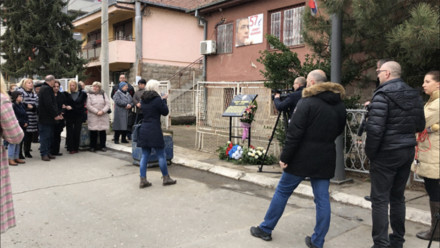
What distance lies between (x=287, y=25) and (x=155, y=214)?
9456mm

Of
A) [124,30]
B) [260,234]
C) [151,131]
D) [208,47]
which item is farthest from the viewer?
[124,30]

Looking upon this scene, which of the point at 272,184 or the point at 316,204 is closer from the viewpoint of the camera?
the point at 316,204

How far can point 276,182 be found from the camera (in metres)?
6.04

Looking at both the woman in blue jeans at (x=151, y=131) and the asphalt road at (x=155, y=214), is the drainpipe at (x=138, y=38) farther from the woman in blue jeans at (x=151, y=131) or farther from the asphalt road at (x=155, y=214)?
the woman in blue jeans at (x=151, y=131)

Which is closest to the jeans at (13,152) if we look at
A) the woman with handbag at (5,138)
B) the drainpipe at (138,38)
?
the woman with handbag at (5,138)

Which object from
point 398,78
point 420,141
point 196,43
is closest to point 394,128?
point 398,78

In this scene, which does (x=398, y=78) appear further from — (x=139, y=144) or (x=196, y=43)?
(x=196, y=43)

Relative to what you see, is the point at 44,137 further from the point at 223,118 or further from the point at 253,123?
the point at 253,123

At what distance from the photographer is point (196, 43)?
824 inches

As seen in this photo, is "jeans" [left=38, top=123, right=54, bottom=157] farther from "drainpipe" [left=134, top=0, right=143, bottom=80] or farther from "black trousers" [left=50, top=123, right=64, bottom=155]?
"drainpipe" [left=134, top=0, right=143, bottom=80]

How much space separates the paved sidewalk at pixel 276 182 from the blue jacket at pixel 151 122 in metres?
1.62

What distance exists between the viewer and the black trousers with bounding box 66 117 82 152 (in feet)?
29.1

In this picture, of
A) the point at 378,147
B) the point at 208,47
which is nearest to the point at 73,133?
the point at 208,47

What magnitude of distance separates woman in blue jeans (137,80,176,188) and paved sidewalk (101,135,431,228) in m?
1.38
